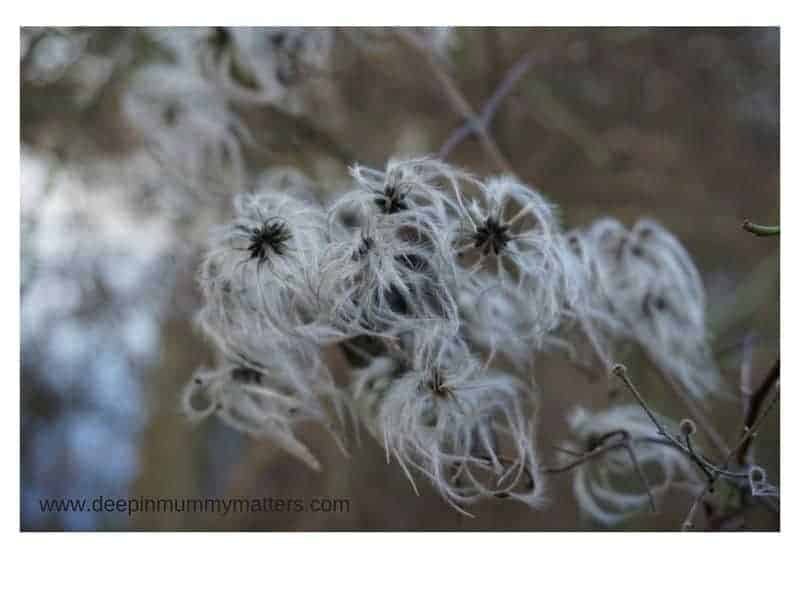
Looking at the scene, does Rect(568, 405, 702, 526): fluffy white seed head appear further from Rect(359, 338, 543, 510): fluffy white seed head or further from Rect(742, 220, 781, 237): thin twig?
Rect(742, 220, 781, 237): thin twig

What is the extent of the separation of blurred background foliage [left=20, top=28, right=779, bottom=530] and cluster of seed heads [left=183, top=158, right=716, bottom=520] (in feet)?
1.89

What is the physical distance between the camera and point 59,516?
1.78 meters

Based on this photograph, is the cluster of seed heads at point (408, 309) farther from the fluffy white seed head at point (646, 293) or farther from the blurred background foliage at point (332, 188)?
the blurred background foliage at point (332, 188)

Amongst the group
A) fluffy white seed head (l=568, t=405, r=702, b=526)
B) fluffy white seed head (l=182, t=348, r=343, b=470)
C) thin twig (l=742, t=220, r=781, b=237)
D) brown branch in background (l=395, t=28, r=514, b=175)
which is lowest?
fluffy white seed head (l=568, t=405, r=702, b=526)

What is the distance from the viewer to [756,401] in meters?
1.23

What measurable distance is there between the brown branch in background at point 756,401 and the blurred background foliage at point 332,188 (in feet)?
1.79

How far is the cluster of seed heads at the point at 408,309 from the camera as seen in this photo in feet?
3.59

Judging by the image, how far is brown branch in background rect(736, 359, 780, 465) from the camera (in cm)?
120

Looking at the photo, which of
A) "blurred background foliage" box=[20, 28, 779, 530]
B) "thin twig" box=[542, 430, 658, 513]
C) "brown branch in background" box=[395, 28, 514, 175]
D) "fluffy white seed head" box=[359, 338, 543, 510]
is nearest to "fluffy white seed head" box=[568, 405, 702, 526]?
"thin twig" box=[542, 430, 658, 513]

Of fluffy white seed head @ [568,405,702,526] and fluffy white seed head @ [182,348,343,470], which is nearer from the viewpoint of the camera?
fluffy white seed head @ [182,348,343,470]

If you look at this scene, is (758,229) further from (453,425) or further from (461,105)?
(461,105)

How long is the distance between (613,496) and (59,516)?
1.06 meters

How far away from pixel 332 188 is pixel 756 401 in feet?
3.12
